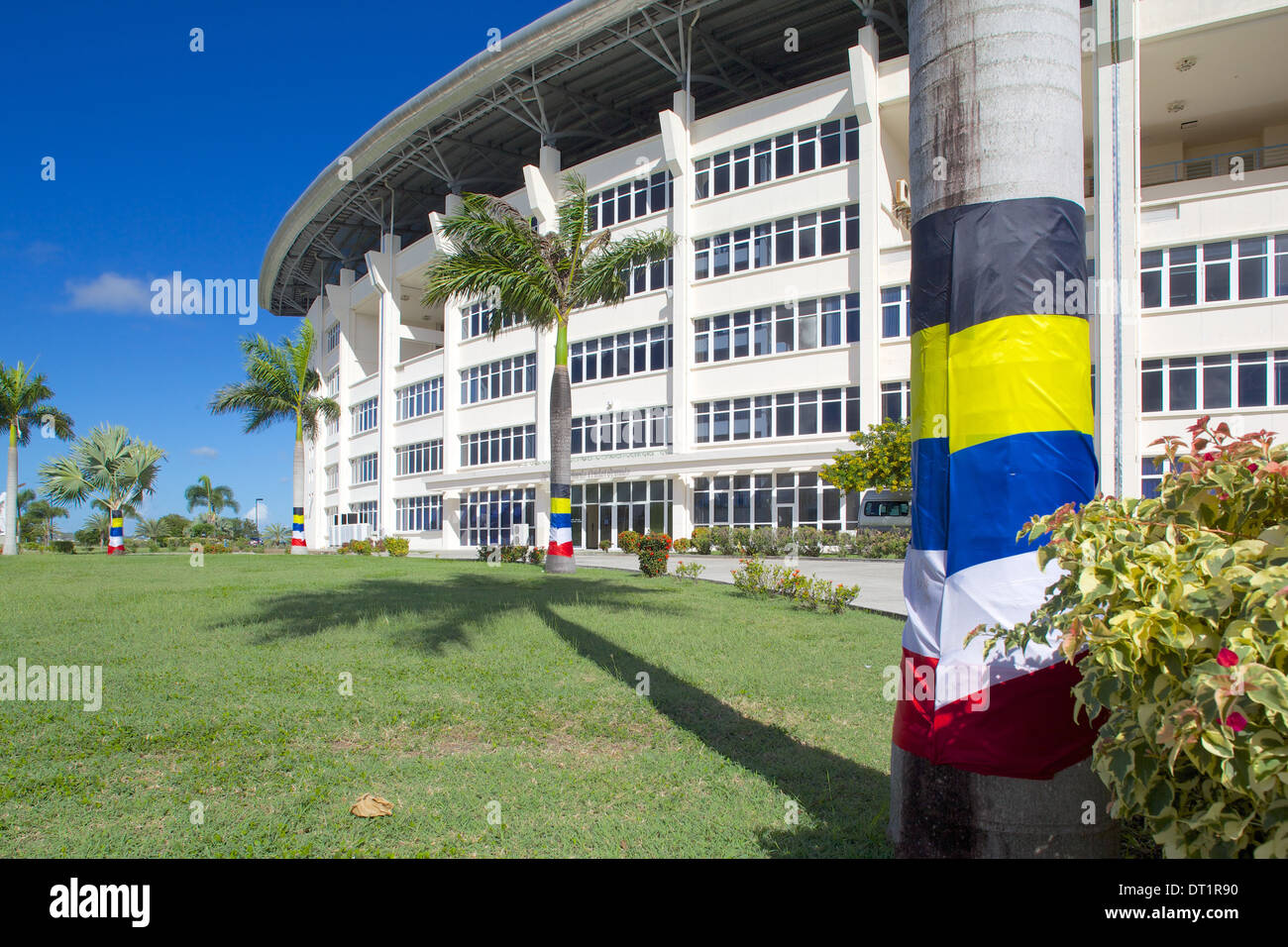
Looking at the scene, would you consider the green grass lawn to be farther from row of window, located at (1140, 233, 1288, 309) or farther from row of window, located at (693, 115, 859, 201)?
row of window, located at (693, 115, 859, 201)

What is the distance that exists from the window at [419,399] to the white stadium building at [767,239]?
2.50 ft

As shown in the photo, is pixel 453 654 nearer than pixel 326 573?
Yes

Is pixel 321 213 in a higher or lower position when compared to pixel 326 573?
higher

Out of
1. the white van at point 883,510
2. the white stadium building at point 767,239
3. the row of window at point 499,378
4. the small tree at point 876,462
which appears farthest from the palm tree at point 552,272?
the row of window at point 499,378

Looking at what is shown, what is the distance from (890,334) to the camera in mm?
29266

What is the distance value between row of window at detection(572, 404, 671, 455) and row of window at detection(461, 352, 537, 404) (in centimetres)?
376

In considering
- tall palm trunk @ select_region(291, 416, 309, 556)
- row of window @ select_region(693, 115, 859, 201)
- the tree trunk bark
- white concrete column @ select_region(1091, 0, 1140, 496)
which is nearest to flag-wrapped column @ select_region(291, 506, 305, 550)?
tall palm trunk @ select_region(291, 416, 309, 556)

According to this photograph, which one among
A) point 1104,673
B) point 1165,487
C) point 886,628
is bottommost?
point 886,628

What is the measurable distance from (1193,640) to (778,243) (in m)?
31.6

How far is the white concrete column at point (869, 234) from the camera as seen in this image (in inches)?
1129

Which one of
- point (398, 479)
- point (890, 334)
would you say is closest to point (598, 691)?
point (890, 334)

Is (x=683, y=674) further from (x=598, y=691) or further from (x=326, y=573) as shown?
(x=326, y=573)

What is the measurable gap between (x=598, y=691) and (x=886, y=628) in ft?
18.3
